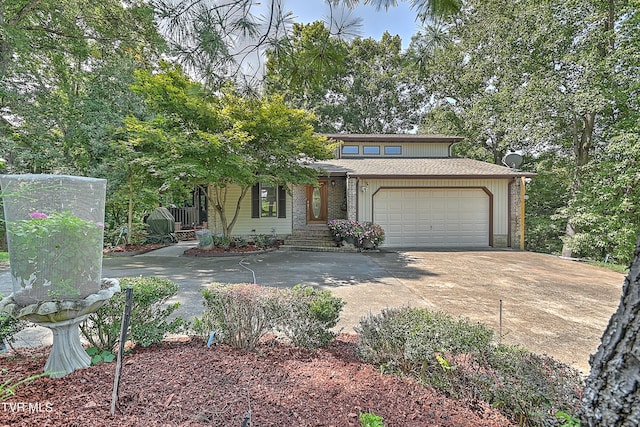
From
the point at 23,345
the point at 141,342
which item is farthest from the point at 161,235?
the point at 141,342

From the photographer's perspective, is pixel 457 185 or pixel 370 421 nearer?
pixel 370 421

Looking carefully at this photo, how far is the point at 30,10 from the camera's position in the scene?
30.3 ft

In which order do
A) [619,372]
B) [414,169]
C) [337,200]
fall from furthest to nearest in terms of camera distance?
[337,200]
[414,169]
[619,372]

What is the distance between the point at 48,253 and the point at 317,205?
36.9 ft

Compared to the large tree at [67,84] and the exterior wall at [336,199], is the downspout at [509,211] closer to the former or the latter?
the exterior wall at [336,199]

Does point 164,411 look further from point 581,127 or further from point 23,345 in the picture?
point 581,127

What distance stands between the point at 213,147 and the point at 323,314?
22.1 ft

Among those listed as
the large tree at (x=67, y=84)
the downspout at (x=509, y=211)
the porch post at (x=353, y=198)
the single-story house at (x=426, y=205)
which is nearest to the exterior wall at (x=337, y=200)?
the single-story house at (x=426, y=205)

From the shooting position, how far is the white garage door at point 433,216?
37.8ft

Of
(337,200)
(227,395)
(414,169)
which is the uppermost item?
(414,169)

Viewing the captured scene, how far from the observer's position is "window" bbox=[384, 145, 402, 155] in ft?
48.1

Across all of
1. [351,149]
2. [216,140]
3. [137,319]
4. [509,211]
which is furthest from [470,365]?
[351,149]

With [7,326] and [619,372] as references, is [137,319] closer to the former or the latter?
A: [7,326]

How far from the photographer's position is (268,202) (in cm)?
1231
